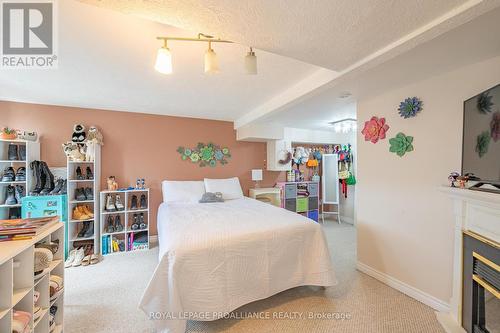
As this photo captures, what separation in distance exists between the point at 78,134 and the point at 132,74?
5.79ft

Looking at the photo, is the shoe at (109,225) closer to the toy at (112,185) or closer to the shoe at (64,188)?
the toy at (112,185)

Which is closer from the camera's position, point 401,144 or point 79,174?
point 401,144

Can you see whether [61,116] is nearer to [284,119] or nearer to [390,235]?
[284,119]

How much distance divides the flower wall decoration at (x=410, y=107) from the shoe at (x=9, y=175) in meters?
4.70

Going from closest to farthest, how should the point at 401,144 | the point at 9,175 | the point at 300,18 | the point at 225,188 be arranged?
the point at 300,18 → the point at 401,144 → the point at 9,175 → the point at 225,188

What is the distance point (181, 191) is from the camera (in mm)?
3312

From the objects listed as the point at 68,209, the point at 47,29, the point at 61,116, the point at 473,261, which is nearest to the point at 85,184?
the point at 68,209

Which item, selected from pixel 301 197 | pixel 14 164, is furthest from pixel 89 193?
pixel 301 197

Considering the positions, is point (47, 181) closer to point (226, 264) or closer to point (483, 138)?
point (226, 264)

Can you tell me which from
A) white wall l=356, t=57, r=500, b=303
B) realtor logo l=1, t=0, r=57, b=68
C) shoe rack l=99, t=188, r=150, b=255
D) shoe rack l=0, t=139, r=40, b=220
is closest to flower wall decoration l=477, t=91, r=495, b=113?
white wall l=356, t=57, r=500, b=303

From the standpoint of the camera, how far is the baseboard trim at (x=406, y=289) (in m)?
→ 1.79

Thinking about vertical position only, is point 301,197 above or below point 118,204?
below

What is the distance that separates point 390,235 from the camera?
2178mm

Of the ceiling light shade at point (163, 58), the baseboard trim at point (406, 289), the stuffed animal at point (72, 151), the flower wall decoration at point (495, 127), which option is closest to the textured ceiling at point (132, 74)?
the ceiling light shade at point (163, 58)
